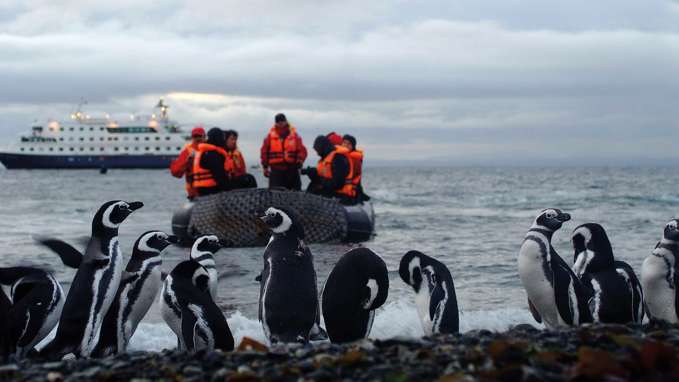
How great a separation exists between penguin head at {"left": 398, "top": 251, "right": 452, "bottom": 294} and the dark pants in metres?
8.27

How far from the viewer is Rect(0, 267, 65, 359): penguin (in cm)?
569

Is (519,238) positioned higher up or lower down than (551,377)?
lower down

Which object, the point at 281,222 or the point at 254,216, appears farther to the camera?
the point at 254,216

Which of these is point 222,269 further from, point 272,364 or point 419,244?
point 272,364

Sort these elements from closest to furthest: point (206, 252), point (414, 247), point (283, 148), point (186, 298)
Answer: point (186, 298) → point (206, 252) → point (283, 148) → point (414, 247)

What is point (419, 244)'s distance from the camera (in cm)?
1500

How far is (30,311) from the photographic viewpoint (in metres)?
5.78

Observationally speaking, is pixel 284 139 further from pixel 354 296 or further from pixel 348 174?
pixel 354 296

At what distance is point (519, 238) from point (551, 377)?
41.9 ft

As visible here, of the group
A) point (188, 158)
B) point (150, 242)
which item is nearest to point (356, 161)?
point (188, 158)

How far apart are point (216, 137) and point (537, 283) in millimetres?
7465

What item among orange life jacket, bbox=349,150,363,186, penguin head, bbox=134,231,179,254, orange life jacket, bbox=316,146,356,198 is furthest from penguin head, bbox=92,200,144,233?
orange life jacket, bbox=349,150,363,186

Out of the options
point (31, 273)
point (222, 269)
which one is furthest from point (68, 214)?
point (31, 273)

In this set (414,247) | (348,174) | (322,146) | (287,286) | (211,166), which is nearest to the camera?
(287,286)
